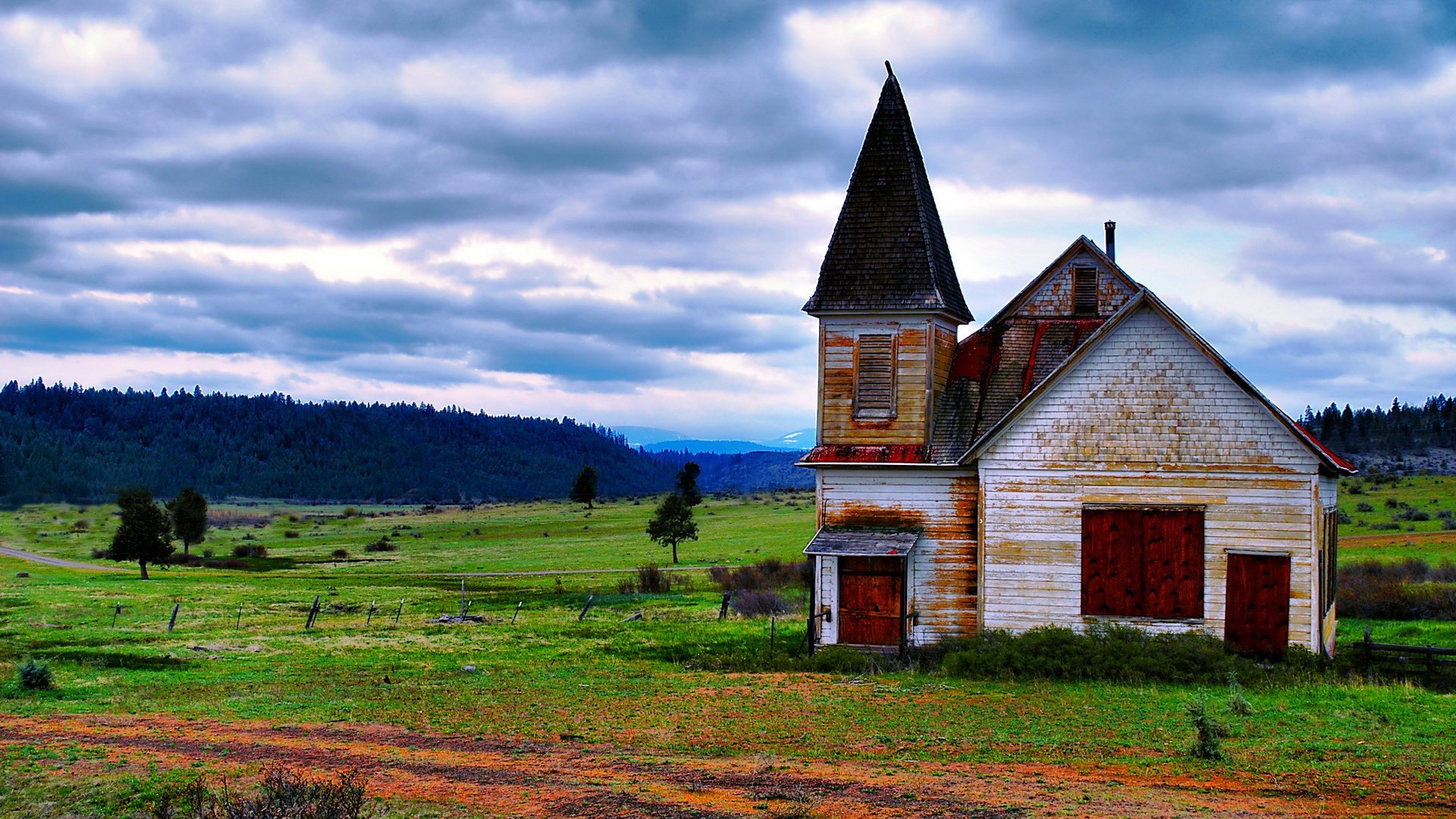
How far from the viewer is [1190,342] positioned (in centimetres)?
2281

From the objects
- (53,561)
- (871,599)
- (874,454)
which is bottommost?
(53,561)

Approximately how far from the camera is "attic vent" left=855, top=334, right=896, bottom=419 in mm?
25984

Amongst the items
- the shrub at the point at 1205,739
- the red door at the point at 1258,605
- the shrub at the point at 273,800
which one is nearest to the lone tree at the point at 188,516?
the shrub at the point at 273,800

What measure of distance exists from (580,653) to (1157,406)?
15.1 metres

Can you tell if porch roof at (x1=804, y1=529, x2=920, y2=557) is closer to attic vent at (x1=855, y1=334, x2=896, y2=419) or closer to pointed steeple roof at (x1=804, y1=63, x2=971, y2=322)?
attic vent at (x1=855, y1=334, x2=896, y2=419)

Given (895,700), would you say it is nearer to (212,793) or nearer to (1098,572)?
(1098,572)

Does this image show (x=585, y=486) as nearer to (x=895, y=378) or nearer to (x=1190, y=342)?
(x=895, y=378)

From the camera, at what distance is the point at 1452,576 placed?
1491 inches

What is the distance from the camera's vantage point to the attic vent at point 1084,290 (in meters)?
27.4

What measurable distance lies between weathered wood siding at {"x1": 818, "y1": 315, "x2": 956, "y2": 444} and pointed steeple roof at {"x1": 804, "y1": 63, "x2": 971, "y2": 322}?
0.52 m

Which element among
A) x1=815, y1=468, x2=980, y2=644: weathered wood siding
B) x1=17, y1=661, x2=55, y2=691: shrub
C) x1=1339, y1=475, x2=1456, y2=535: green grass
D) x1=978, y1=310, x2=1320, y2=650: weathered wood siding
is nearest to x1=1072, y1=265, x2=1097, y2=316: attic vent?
x1=978, y1=310, x2=1320, y2=650: weathered wood siding

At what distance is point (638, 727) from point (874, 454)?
940cm

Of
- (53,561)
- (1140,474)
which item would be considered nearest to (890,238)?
(1140,474)

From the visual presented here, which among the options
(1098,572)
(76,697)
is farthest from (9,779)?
(1098,572)
